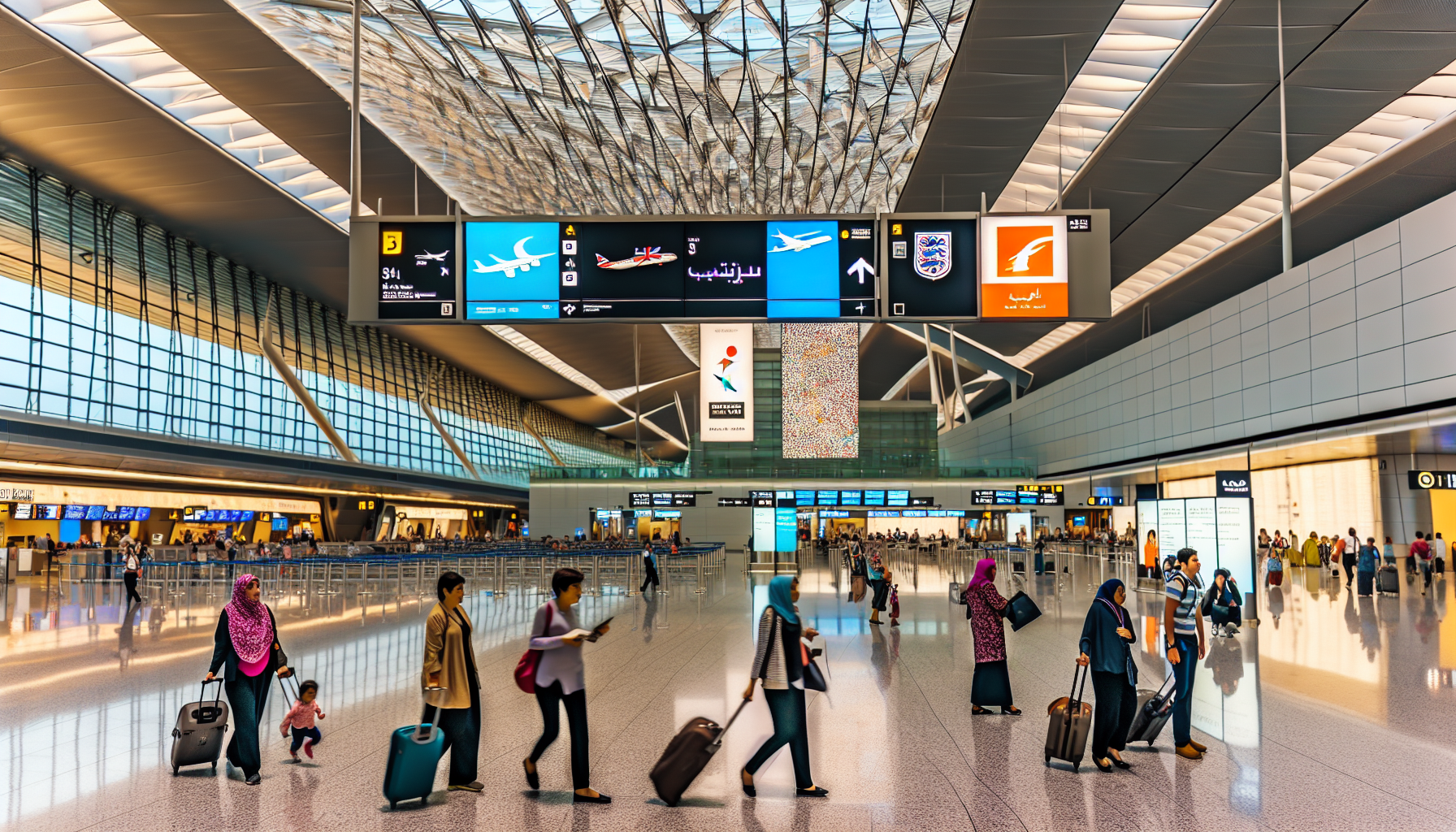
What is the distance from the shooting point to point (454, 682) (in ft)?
18.5

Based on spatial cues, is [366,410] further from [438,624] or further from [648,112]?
[438,624]

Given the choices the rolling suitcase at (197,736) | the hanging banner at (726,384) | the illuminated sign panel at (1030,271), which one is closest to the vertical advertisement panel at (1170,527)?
the illuminated sign panel at (1030,271)

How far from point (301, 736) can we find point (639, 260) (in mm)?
5540

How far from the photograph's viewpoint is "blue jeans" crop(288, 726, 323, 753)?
644 cm

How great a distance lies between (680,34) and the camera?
19.6 m

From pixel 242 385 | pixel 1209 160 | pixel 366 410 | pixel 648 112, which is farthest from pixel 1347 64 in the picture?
pixel 366 410

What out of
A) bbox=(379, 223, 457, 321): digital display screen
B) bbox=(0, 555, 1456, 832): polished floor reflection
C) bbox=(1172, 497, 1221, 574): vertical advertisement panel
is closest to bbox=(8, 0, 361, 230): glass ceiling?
bbox=(0, 555, 1456, 832): polished floor reflection

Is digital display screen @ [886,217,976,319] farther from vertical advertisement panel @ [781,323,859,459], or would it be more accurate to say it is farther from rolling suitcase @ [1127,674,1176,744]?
vertical advertisement panel @ [781,323,859,459]

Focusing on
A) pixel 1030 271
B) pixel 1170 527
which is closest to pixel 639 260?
pixel 1030 271

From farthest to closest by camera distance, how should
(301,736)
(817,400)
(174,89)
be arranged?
(817,400), (174,89), (301,736)

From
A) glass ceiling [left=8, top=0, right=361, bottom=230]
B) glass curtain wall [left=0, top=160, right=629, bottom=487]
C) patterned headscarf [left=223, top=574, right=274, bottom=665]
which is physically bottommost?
patterned headscarf [left=223, top=574, right=274, bottom=665]

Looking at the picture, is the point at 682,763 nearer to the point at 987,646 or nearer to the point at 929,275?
the point at 987,646

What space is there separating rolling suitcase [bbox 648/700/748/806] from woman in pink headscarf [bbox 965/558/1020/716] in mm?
3278

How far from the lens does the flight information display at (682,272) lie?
32.8 feet
